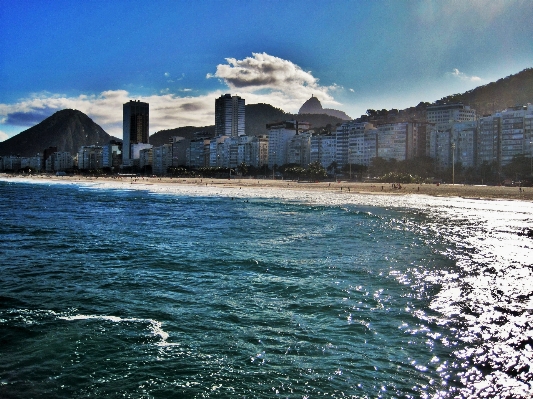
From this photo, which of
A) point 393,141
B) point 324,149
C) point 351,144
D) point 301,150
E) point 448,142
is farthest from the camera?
point 301,150

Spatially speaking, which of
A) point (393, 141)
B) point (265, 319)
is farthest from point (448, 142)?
point (265, 319)

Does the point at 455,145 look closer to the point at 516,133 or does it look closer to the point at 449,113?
the point at 516,133

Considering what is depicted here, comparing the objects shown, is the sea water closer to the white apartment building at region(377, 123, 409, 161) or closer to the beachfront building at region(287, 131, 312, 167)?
the white apartment building at region(377, 123, 409, 161)


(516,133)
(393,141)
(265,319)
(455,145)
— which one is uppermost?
(393,141)

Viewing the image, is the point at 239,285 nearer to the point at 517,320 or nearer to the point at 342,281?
the point at 342,281

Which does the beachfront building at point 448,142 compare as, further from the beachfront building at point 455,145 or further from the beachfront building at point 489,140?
the beachfront building at point 489,140

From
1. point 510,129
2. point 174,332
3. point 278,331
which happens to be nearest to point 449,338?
point 278,331

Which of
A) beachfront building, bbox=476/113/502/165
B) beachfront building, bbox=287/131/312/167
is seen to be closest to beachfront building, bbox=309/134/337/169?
beachfront building, bbox=287/131/312/167

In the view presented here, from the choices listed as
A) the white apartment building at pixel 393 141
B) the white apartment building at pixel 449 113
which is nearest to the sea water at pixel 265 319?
the white apartment building at pixel 393 141
